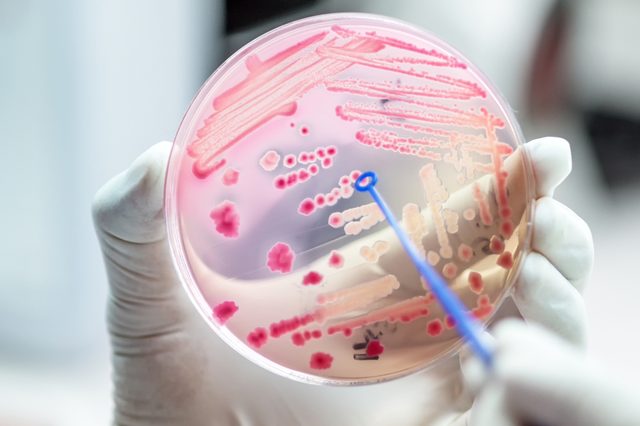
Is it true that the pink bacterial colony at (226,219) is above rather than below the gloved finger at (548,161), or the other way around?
above

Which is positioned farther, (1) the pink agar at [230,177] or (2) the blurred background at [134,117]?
(2) the blurred background at [134,117]

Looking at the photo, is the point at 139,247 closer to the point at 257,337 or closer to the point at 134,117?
the point at 257,337

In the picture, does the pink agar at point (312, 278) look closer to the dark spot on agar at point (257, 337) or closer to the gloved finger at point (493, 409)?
the dark spot on agar at point (257, 337)

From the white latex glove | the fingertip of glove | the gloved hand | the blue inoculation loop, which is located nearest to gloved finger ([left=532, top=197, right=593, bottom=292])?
the gloved hand

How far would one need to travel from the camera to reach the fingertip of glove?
3.61 ft

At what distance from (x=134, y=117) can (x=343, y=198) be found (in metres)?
0.85

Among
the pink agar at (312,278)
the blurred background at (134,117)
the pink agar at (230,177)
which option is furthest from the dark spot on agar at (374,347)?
the blurred background at (134,117)

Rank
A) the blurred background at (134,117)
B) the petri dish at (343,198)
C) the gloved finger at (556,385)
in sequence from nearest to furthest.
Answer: the gloved finger at (556,385)
the petri dish at (343,198)
the blurred background at (134,117)

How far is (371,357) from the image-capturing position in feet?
3.64

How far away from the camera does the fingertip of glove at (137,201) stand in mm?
1102

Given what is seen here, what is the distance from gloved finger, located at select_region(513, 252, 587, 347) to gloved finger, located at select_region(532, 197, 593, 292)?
0.02 m

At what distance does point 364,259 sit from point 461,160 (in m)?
0.24

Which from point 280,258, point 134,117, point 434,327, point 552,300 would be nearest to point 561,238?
point 552,300

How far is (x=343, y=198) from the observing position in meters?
1.11
